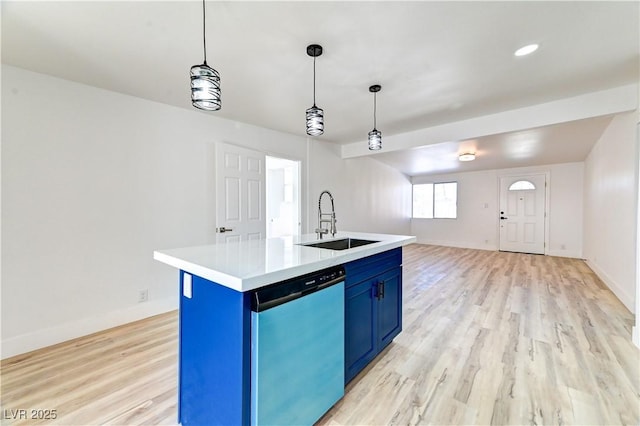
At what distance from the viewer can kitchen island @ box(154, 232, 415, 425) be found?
46.6 inches

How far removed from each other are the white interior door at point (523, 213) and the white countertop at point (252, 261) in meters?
6.93

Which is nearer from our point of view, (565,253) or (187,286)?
(187,286)

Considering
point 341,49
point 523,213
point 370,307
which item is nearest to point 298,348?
point 370,307

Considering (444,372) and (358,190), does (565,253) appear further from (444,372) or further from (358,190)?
(444,372)

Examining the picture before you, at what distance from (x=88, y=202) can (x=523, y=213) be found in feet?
28.8

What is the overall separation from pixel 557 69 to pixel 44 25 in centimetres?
400

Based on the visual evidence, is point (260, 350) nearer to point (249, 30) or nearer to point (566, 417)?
point (566, 417)

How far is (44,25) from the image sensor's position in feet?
5.95

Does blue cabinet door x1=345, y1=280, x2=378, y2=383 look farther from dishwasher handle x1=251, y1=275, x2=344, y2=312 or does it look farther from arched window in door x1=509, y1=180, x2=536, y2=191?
arched window in door x1=509, y1=180, x2=536, y2=191

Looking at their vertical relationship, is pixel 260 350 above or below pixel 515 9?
below

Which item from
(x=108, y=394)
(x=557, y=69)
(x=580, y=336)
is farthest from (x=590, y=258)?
(x=108, y=394)

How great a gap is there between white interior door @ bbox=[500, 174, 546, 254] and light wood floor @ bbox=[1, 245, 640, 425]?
4035 millimetres

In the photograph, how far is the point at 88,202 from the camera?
2.69 metres

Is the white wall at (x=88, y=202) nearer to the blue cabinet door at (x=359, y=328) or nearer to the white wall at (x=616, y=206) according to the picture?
the blue cabinet door at (x=359, y=328)
